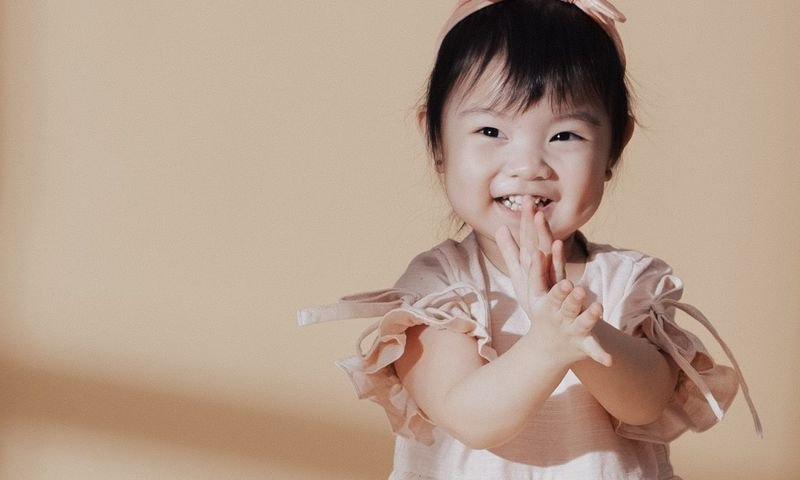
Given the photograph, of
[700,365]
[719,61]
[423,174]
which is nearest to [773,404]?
[719,61]

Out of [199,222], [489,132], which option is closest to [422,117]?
[489,132]

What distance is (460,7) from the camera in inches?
42.6

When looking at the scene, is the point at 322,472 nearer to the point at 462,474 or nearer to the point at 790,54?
the point at 462,474

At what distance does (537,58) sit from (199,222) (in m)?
0.81

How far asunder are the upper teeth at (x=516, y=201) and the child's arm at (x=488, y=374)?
10 centimetres

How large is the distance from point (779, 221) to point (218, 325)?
0.86 metres

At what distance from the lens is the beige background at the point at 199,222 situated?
1686 mm

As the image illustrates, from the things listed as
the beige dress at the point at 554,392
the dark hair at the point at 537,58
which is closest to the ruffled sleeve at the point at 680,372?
the beige dress at the point at 554,392

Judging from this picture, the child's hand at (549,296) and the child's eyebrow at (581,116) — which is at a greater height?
the child's eyebrow at (581,116)

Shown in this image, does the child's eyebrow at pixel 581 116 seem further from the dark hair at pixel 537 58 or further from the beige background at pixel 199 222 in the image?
the beige background at pixel 199 222

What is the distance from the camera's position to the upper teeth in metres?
0.99

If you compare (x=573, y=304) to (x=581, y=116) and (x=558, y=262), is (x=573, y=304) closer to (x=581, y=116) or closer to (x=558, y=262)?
(x=558, y=262)

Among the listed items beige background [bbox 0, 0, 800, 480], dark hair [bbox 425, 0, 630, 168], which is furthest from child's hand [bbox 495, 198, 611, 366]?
beige background [bbox 0, 0, 800, 480]

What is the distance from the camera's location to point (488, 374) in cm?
94
